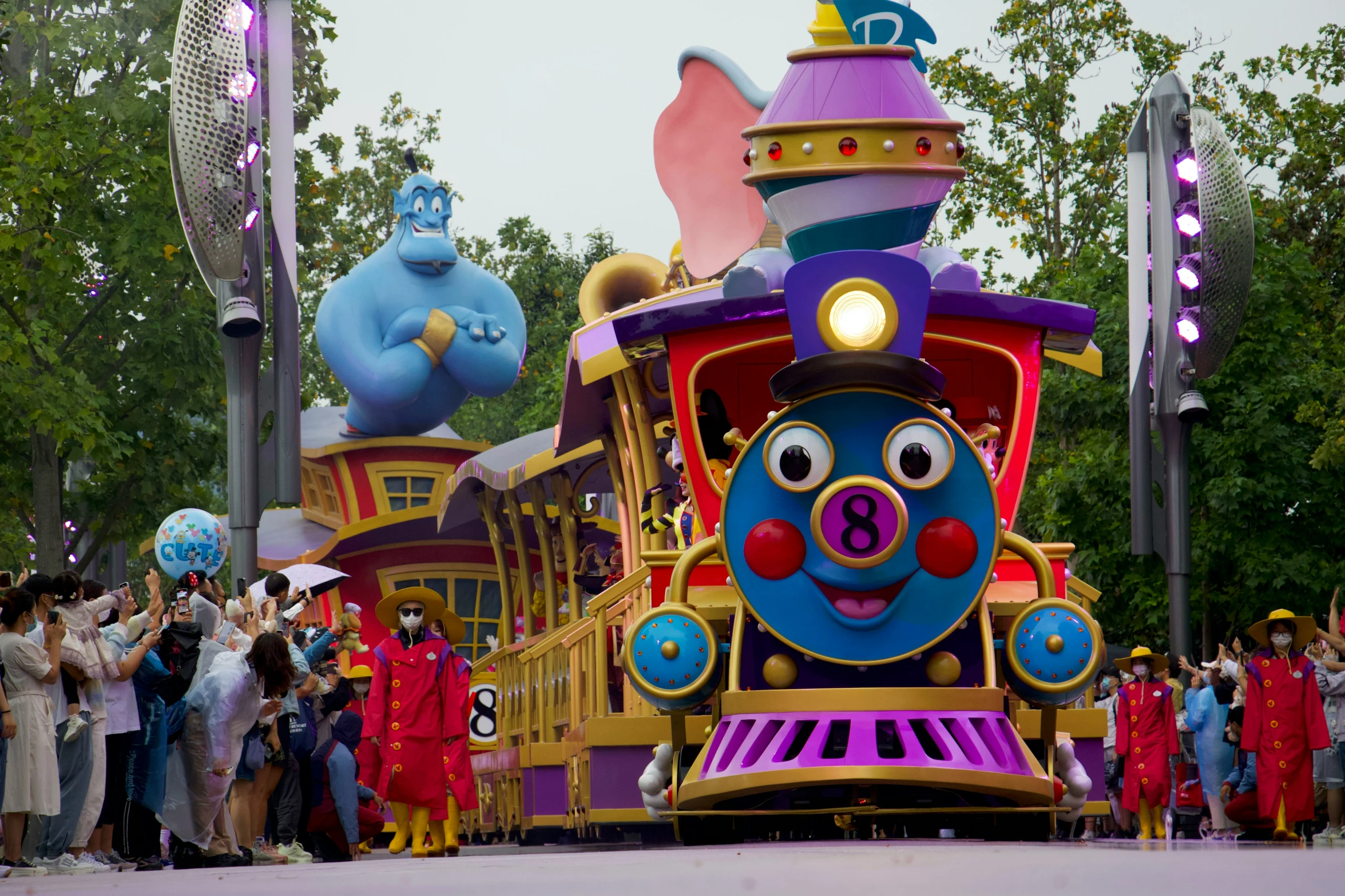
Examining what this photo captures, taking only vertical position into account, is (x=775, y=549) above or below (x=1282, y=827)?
above

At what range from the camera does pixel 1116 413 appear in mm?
26266

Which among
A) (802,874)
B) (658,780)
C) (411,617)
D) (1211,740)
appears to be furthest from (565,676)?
(802,874)

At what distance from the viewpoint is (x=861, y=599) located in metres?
9.62

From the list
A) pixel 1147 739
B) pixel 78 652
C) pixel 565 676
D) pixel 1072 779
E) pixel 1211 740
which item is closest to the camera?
pixel 78 652

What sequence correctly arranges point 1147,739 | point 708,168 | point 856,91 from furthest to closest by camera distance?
point 1147,739 → point 708,168 → point 856,91

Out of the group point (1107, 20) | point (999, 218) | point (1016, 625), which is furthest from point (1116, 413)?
point (1016, 625)

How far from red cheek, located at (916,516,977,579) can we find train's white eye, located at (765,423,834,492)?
572 millimetres

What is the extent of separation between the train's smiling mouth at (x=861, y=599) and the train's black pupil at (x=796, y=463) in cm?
49

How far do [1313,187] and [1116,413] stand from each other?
398cm

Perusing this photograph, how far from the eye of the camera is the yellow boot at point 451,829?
41.4 feet

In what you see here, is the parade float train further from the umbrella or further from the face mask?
the umbrella

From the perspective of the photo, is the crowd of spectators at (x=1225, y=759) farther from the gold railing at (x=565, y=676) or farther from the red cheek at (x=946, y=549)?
the red cheek at (x=946, y=549)

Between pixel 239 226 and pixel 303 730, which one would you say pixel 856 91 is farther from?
pixel 239 226

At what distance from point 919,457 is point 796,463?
1.94ft
